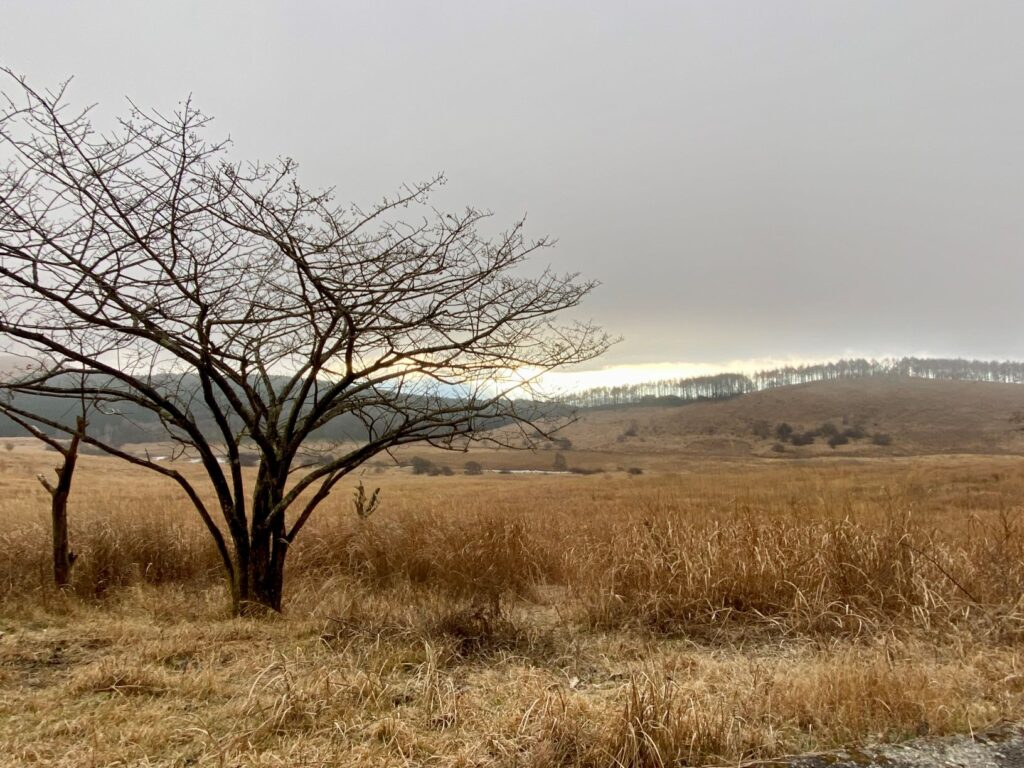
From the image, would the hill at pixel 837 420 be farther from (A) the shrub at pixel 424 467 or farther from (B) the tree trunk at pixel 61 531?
(B) the tree trunk at pixel 61 531

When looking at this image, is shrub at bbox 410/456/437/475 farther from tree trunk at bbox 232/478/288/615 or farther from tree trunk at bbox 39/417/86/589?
tree trunk at bbox 232/478/288/615

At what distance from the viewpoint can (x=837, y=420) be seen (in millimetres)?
110938

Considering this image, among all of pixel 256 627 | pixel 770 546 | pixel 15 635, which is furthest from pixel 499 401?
pixel 15 635

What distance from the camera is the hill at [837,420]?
89250mm

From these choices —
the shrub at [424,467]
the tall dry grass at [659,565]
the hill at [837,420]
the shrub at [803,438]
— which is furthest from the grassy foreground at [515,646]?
the shrub at [803,438]

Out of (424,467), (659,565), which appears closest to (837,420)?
(424,467)

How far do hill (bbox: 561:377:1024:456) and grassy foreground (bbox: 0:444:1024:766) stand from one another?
234ft

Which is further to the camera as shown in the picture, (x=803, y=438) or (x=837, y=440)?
(x=803, y=438)

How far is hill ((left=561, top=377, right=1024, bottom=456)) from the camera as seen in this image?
293 feet

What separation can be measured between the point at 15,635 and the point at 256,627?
1.85 metres

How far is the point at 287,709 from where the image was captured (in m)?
3.05

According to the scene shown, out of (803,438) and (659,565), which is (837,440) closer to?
(803,438)

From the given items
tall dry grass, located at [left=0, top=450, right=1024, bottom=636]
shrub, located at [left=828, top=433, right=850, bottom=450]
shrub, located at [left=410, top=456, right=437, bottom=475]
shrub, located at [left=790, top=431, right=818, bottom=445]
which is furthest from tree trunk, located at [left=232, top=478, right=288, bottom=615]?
shrub, located at [left=790, top=431, right=818, bottom=445]

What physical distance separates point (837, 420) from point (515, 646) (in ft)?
400
